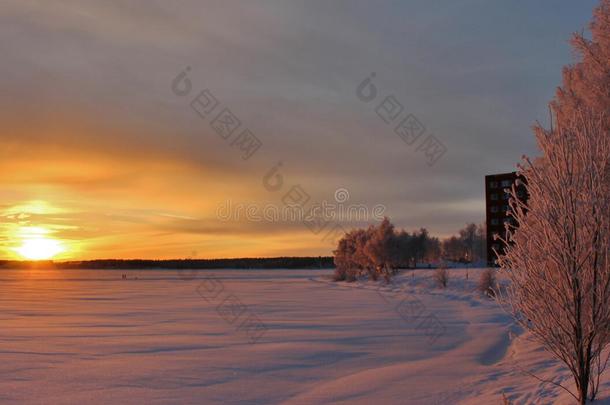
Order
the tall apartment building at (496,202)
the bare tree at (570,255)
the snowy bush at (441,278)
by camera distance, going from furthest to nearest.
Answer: the tall apartment building at (496,202) < the snowy bush at (441,278) < the bare tree at (570,255)

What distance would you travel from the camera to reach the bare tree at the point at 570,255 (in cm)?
837

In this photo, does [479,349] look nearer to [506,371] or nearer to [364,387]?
[506,371]

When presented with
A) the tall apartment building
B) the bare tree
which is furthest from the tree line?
the bare tree

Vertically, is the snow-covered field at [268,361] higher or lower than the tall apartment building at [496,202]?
lower

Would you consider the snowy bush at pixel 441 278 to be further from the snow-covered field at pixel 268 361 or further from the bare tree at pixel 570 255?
the bare tree at pixel 570 255

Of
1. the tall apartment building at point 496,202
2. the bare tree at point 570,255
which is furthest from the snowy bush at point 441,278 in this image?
the bare tree at point 570,255

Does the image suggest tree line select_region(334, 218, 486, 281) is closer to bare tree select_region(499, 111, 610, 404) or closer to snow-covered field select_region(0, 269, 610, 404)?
snow-covered field select_region(0, 269, 610, 404)

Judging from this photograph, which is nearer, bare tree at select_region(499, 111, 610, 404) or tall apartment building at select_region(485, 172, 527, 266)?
bare tree at select_region(499, 111, 610, 404)

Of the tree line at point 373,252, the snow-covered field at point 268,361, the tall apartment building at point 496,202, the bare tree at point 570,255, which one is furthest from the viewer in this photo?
the tall apartment building at point 496,202

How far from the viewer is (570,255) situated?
27.4ft

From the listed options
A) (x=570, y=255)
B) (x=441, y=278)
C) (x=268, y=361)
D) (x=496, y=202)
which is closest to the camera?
(x=570, y=255)

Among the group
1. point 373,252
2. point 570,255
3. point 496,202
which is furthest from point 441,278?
point 570,255

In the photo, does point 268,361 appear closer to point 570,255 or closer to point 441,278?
point 570,255

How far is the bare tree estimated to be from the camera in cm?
837
